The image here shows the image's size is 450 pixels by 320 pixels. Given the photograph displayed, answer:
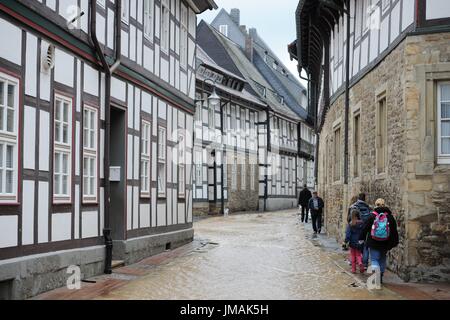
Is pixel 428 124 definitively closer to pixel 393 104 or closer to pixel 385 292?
pixel 393 104

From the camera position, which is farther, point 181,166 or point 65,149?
point 181,166

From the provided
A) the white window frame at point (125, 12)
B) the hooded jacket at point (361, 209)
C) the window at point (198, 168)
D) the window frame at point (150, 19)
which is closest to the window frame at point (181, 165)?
the window frame at point (150, 19)

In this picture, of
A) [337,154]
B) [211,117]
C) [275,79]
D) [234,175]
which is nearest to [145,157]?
[337,154]

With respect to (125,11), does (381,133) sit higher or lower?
lower

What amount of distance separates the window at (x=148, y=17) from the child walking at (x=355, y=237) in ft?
21.3

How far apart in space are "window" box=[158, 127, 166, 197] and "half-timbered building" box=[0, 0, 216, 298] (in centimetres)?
5

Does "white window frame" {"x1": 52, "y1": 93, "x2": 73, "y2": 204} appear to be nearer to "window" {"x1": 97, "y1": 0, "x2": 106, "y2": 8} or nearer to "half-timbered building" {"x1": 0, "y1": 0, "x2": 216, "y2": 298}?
"half-timbered building" {"x1": 0, "y1": 0, "x2": 216, "y2": 298}

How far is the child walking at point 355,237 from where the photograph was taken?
13.7m

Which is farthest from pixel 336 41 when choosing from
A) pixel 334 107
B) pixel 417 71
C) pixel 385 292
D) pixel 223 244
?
pixel 385 292

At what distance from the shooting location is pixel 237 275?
13375 mm

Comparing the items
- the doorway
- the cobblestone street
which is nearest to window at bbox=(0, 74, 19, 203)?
the cobblestone street

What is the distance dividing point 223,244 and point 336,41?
7052 millimetres

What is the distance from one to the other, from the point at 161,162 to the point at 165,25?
352 centimetres

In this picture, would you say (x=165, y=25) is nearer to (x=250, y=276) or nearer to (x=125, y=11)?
(x=125, y=11)
